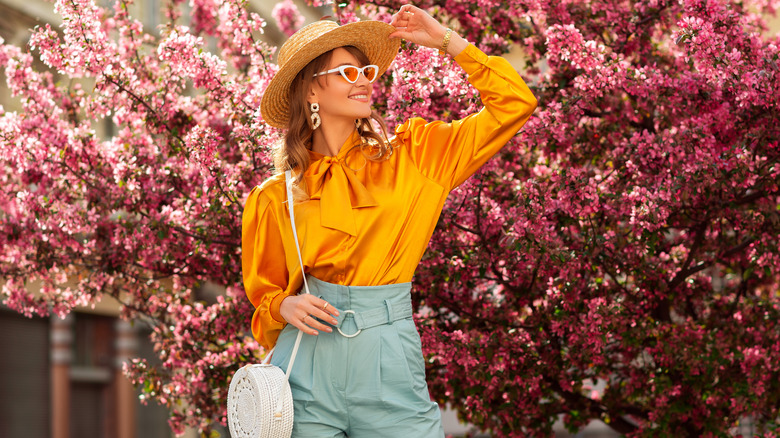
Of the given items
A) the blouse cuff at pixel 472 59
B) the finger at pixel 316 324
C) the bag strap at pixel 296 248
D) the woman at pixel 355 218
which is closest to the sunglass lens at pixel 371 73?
the woman at pixel 355 218

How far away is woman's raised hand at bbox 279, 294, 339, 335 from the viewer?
8.84 ft

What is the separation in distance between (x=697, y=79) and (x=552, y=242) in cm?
114

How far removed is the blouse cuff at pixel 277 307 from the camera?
2902 mm

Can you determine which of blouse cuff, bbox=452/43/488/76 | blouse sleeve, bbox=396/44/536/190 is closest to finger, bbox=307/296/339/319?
blouse sleeve, bbox=396/44/536/190

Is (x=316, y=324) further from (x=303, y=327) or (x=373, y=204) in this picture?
(x=373, y=204)

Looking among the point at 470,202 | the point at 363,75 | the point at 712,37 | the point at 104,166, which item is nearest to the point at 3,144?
the point at 104,166

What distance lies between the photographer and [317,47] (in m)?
3.02

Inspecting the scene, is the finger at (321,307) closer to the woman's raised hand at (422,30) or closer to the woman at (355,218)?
the woman at (355,218)

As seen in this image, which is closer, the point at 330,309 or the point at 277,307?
the point at 330,309

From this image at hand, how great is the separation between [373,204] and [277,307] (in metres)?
0.42

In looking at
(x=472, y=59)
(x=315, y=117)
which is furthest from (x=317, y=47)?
(x=472, y=59)

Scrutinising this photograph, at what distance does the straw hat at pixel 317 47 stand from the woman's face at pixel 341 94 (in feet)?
0.16

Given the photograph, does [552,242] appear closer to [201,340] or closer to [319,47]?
[319,47]

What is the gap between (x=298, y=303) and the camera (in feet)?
9.00
